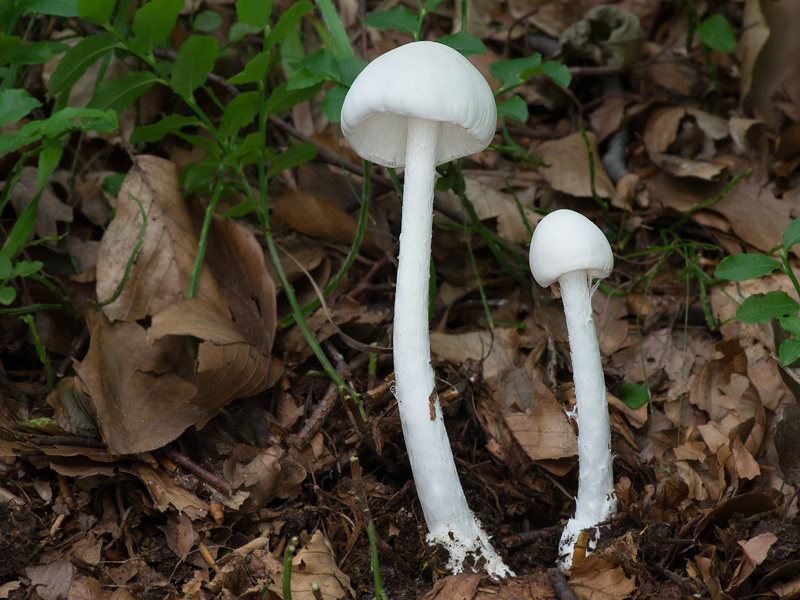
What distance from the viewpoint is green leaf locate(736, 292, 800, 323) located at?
240 cm

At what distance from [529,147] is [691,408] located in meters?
1.92

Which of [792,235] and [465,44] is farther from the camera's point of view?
[465,44]

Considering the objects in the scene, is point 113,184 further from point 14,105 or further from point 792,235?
point 792,235

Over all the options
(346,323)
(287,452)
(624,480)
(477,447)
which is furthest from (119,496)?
(624,480)

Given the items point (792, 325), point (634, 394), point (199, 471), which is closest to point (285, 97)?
point (199, 471)

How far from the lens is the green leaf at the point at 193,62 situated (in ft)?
8.84

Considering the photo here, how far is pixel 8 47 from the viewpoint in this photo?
2580mm

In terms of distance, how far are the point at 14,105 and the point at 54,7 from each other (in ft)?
1.70

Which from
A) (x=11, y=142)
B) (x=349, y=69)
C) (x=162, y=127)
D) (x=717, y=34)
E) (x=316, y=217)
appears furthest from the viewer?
(x=717, y=34)

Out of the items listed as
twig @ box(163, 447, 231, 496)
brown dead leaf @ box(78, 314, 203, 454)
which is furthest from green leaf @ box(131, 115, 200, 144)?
twig @ box(163, 447, 231, 496)

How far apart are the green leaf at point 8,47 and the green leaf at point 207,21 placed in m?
1.40

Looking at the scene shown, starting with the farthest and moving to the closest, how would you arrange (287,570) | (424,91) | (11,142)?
1. (11,142)
2. (424,91)
3. (287,570)

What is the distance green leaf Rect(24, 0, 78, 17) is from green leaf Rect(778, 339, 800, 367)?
2.78 meters

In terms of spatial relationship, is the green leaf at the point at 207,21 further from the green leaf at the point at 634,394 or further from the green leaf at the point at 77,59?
the green leaf at the point at 634,394
